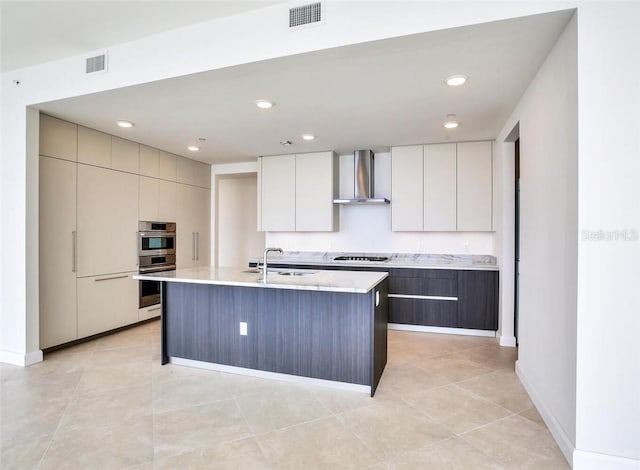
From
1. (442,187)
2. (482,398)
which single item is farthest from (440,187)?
(482,398)

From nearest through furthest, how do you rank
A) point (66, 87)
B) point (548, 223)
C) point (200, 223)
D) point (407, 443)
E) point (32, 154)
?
point (407, 443) → point (548, 223) → point (66, 87) → point (32, 154) → point (200, 223)

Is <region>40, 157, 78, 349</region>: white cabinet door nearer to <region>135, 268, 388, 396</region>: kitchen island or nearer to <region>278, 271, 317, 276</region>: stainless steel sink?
<region>135, 268, 388, 396</region>: kitchen island

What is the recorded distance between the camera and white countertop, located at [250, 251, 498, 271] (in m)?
4.48

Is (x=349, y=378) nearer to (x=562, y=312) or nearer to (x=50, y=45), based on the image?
(x=562, y=312)

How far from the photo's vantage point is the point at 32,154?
132 inches

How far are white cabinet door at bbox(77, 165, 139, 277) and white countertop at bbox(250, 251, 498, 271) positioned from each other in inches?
67.9

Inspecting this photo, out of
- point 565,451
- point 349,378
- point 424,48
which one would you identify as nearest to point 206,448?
point 349,378

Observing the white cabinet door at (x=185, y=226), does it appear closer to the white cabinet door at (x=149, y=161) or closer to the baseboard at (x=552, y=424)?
the white cabinet door at (x=149, y=161)

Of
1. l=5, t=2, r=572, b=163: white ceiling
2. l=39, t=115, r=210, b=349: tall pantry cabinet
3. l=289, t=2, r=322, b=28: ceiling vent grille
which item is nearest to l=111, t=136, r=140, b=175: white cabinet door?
l=39, t=115, r=210, b=349: tall pantry cabinet

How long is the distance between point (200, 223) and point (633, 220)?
543 centimetres

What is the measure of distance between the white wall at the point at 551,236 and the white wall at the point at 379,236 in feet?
6.52

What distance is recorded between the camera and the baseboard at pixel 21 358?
10.9 feet

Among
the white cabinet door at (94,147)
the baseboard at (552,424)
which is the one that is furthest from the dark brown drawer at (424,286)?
the white cabinet door at (94,147)

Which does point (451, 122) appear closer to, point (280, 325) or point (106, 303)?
point (280, 325)
